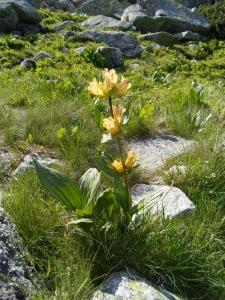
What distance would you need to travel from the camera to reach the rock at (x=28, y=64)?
9500 millimetres

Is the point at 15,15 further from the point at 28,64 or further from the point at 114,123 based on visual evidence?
the point at 114,123

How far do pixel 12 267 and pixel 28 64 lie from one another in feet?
24.6

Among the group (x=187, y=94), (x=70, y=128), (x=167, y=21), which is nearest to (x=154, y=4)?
(x=167, y=21)

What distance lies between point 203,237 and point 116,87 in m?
1.31

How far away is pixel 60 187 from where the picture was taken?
2986mm

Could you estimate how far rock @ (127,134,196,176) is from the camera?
4.66m

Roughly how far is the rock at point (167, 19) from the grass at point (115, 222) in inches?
292

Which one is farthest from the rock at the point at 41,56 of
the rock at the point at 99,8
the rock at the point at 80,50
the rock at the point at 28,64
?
the rock at the point at 99,8

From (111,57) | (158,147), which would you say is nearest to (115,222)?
(158,147)

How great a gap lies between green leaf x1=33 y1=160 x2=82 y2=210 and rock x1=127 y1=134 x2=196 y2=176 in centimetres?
154

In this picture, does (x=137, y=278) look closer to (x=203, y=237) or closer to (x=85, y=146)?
(x=203, y=237)

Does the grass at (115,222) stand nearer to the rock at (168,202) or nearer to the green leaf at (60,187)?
the rock at (168,202)

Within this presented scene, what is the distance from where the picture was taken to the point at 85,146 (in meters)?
4.64

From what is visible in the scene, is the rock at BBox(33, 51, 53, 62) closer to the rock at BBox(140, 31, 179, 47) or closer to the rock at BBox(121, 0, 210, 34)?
the rock at BBox(140, 31, 179, 47)
